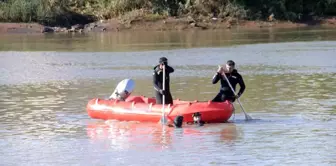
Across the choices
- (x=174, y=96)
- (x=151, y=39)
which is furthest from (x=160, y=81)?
(x=151, y=39)

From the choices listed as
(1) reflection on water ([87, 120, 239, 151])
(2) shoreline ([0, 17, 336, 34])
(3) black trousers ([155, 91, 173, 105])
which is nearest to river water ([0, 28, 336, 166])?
(1) reflection on water ([87, 120, 239, 151])

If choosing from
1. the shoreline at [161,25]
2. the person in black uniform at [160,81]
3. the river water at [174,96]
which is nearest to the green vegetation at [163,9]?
the shoreline at [161,25]

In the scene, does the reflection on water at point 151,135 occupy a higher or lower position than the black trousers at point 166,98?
lower

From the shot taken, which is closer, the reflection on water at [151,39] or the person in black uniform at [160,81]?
the person in black uniform at [160,81]

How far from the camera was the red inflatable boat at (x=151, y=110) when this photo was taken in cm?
1497

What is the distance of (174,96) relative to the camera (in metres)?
19.6

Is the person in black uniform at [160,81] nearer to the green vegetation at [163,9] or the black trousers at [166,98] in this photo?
the black trousers at [166,98]

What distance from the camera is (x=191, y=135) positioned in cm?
1423

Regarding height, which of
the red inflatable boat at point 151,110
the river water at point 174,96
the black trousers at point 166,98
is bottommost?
the river water at point 174,96

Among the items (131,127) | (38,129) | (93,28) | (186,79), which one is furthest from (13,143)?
(93,28)

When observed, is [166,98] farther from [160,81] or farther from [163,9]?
[163,9]

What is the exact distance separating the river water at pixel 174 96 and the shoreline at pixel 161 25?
10.0 metres

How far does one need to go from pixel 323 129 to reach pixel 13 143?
17.8ft

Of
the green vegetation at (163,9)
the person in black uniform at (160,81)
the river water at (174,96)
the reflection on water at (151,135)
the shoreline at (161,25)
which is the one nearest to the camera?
the river water at (174,96)
